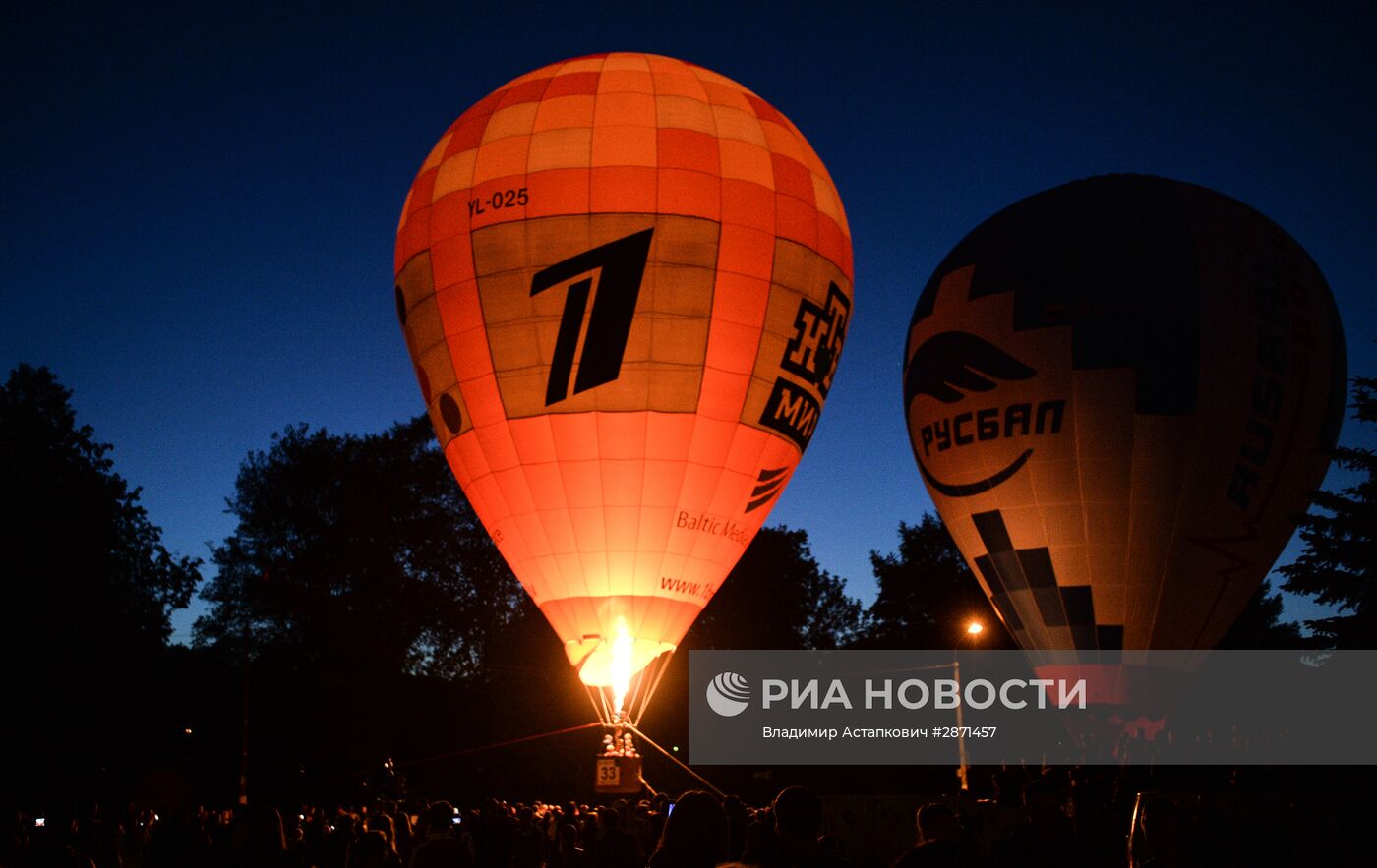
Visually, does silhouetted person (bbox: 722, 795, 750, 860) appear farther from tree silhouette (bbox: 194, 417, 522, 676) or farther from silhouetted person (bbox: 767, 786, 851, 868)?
tree silhouette (bbox: 194, 417, 522, 676)

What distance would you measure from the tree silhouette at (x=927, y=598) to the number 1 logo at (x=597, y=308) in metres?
23.5

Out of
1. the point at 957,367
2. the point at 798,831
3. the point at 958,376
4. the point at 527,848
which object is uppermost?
the point at 957,367

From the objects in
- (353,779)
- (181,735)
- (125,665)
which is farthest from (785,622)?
(125,665)

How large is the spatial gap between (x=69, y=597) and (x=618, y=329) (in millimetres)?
12806

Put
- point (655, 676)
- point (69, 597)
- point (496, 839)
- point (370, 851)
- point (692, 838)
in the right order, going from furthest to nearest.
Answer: point (69, 597)
point (655, 676)
point (496, 839)
point (370, 851)
point (692, 838)

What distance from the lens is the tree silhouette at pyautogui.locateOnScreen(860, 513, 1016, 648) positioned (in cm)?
3434

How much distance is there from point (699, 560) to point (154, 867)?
7.23m

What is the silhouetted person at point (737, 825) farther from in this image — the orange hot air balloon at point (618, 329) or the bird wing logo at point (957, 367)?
the bird wing logo at point (957, 367)

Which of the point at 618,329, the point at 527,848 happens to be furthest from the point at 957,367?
the point at 527,848

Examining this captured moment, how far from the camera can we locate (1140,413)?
14391 millimetres

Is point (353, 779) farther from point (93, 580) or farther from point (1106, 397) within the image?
point (1106, 397)

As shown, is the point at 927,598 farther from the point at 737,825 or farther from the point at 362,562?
the point at 737,825

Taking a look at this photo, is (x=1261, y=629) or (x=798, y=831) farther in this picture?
(x=1261, y=629)

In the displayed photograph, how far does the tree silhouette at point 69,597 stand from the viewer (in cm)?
1816
